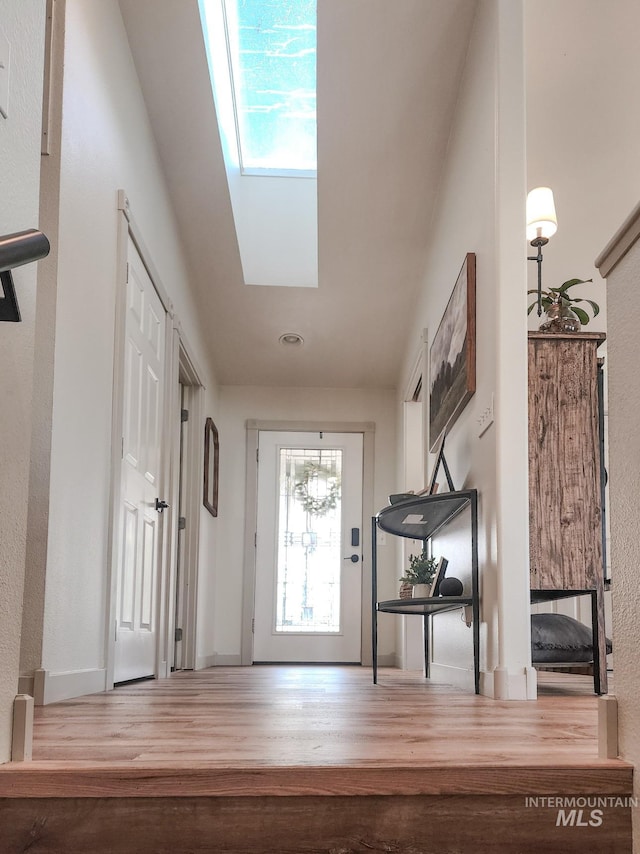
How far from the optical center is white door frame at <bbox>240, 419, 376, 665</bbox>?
7422mm

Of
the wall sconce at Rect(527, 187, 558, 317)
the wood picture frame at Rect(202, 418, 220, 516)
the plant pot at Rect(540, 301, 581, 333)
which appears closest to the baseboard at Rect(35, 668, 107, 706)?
the plant pot at Rect(540, 301, 581, 333)


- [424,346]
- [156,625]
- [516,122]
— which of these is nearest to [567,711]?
[516,122]

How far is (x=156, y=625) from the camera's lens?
185 inches

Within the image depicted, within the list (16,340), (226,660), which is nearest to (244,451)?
(226,660)

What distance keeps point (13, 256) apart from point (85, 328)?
187 cm

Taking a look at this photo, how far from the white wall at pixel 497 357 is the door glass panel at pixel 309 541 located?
3679mm

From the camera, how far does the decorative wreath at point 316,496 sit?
25.4 ft

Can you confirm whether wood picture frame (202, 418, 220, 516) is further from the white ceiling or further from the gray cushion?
the gray cushion

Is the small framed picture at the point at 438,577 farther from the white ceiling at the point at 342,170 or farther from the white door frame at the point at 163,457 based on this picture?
the white ceiling at the point at 342,170

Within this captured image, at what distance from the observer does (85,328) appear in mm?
3170

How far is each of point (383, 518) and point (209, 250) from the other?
2535 millimetres

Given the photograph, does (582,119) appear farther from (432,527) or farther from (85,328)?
(85,328)

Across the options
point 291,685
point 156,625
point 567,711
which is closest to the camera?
point 567,711

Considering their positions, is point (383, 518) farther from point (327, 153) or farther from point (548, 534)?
point (327, 153)
